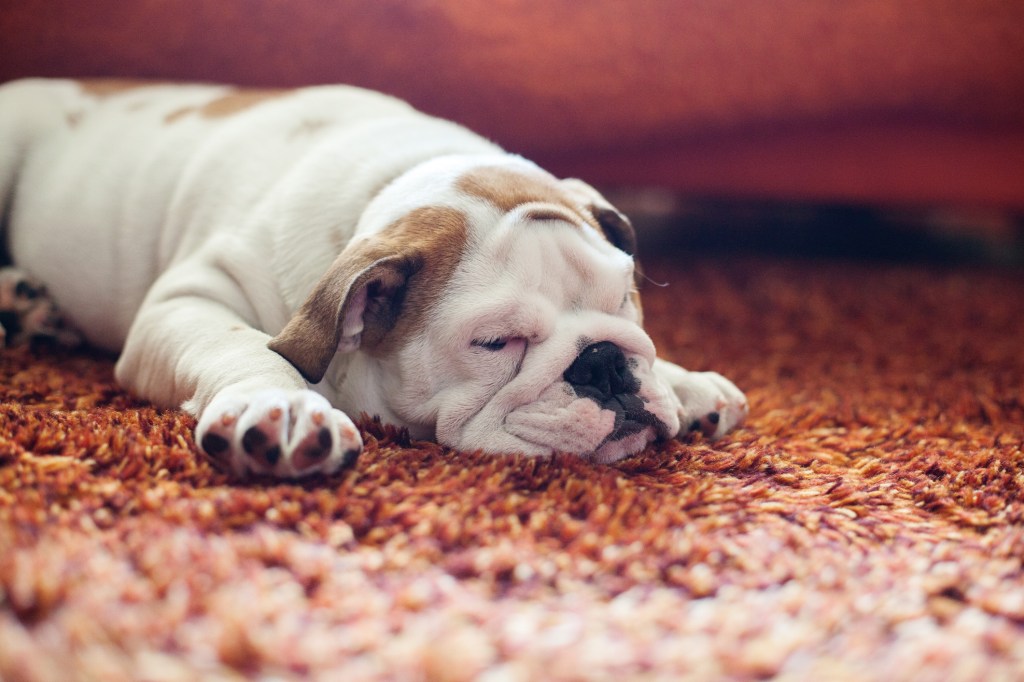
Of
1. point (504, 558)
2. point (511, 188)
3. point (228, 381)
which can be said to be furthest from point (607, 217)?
point (504, 558)

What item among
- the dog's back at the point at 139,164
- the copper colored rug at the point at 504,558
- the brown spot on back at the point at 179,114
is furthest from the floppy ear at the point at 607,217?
the brown spot on back at the point at 179,114

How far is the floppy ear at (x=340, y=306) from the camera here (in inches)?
61.1

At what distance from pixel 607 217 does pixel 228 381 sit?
88 centimetres

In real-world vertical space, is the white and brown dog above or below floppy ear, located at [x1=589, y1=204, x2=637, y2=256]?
below

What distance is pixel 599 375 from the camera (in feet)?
5.40

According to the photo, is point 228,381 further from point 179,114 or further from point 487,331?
point 179,114

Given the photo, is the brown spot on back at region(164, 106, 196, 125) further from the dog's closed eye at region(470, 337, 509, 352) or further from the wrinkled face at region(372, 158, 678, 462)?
the dog's closed eye at region(470, 337, 509, 352)

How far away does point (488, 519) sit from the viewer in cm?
132

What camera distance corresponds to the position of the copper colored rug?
3.25 feet

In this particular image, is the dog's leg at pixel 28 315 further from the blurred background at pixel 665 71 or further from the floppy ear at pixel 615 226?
the floppy ear at pixel 615 226

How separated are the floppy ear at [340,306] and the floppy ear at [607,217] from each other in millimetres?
498

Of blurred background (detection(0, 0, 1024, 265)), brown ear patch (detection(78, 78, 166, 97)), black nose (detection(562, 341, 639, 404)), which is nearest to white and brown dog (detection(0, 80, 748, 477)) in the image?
black nose (detection(562, 341, 639, 404))

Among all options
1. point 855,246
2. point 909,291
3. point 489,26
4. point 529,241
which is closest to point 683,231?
point 855,246

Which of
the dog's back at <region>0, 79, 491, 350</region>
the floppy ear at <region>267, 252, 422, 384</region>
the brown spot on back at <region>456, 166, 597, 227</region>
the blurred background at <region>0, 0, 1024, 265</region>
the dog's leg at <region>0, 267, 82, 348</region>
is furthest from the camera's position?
the blurred background at <region>0, 0, 1024, 265</region>
